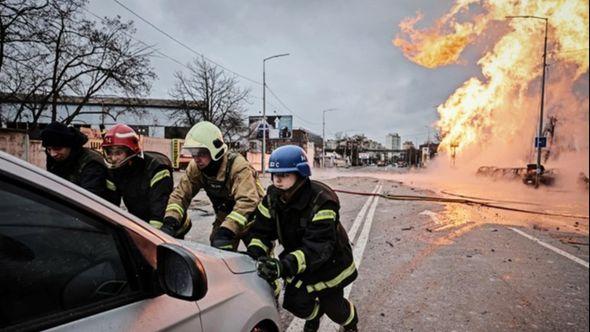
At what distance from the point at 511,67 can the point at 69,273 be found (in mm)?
14379

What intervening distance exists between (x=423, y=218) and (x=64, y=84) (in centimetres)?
1791

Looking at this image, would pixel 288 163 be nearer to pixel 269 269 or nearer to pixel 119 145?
pixel 269 269

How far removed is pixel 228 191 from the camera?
3.29m

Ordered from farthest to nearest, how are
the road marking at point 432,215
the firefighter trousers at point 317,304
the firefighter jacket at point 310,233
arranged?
the road marking at point 432,215 → the firefighter trousers at point 317,304 → the firefighter jacket at point 310,233

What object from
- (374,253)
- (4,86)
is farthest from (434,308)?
(4,86)

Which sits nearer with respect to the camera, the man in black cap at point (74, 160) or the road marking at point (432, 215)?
the man in black cap at point (74, 160)

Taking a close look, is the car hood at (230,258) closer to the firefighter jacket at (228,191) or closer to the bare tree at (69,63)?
the firefighter jacket at (228,191)

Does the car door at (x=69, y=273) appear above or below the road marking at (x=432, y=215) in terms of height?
above

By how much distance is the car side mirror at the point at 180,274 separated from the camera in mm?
1359

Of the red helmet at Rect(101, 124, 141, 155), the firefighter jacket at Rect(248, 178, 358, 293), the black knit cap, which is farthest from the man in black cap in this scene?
the firefighter jacket at Rect(248, 178, 358, 293)

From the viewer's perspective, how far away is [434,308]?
12.2 feet

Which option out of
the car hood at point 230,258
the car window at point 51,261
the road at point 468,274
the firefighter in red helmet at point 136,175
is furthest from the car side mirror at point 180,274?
the firefighter in red helmet at point 136,175

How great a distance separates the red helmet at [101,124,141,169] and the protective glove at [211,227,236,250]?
3.62 ft

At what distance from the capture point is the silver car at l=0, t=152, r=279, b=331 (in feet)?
3.81
